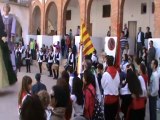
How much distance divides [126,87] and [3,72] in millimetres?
5460

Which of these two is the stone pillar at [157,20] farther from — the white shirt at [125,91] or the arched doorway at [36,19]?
the arched doorway at [36,19]

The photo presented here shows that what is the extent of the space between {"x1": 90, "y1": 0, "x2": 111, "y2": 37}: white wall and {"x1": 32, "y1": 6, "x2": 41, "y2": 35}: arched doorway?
19.4ft

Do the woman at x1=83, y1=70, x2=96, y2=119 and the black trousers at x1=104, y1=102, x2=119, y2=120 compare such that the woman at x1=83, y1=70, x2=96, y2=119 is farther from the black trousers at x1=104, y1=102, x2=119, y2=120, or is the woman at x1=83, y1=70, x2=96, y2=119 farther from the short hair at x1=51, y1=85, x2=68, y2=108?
the short hair at x1=51, y1=85, x2=68, y2=108

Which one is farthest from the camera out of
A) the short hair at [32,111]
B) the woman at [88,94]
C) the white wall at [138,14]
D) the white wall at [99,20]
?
the white wall at [99,20]

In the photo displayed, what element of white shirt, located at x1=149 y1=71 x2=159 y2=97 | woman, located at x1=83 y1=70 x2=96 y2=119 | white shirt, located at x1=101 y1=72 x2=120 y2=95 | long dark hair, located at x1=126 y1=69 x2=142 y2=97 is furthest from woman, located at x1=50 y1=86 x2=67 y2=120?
white shirt, located at x1=149 y1=71 x2=159 y2=97

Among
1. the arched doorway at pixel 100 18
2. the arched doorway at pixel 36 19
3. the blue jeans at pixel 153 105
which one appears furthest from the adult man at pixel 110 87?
the arched doorway at pixel 36 19

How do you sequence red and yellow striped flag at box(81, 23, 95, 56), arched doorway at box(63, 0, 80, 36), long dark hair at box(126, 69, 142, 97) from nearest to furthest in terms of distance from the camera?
1. long dark hair at box(126, 69, 142, 97)
2. red and yellow striped flag at box(81, 23, 95, 56)
3. arched doorway at box(63, 0, 80, 36)

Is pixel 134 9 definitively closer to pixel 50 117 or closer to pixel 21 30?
pixel 21 30

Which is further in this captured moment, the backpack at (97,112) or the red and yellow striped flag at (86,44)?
the red and yellow striped flag at (86,44)

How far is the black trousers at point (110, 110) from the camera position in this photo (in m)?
8.26

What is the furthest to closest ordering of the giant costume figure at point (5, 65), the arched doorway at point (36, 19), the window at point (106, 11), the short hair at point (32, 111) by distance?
1. the arched doorway at point (36, 19)
2. the window at point (106, 11)
3. the giant costume figure at point (5, 65)
4. the short hair at point (32, 111)

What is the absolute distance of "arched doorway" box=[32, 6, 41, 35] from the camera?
Result: 33000 mm

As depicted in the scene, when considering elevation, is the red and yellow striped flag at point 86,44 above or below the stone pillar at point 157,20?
below

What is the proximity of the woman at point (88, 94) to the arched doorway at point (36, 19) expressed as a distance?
26.4 meters
